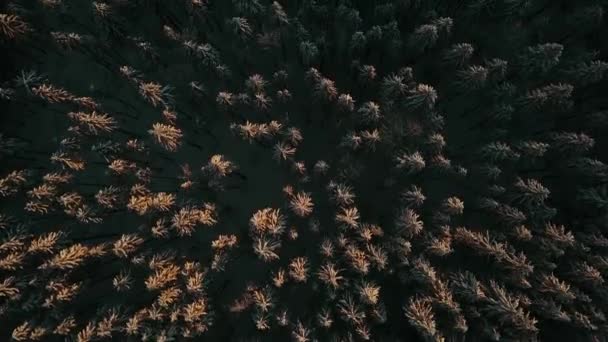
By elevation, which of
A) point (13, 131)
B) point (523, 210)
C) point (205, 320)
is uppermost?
point (523, 210)

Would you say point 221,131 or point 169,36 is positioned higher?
point 169,36

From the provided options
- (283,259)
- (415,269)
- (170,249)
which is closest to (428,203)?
(415,269)

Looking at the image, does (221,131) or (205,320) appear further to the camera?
(221,131)

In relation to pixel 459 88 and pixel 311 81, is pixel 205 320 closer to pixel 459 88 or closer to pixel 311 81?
pixel 311 81

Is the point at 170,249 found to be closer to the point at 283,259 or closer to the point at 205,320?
the point at 205,320

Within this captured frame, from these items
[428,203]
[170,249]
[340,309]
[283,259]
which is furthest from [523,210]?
[170,249]

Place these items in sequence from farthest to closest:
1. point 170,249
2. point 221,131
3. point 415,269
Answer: point 221,131, point 170,249, point 415,269

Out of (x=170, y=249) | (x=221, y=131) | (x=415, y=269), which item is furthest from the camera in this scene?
(x=221, y=131)

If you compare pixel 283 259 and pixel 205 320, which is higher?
pixel 283 259

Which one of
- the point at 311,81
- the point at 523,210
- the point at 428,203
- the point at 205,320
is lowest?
the point at 205,320
